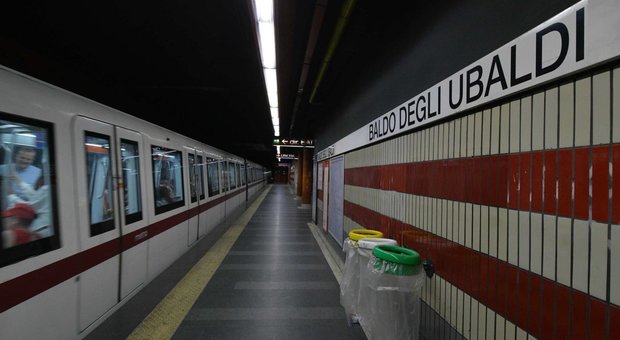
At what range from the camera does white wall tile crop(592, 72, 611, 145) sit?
107 cm

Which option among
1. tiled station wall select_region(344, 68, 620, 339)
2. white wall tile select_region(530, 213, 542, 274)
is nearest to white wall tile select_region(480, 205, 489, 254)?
tiled station wall select_region(344, 68, 620, 339)

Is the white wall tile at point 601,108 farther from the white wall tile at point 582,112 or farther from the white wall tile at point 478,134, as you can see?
the white wall tile at point 478,134

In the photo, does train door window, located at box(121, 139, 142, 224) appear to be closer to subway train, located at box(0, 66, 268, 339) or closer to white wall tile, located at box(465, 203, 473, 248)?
subway train, located at box(0, 66, 268, 339)

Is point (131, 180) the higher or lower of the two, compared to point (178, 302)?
higher

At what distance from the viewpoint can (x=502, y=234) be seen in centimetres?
158

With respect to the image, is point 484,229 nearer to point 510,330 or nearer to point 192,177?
point 510,330

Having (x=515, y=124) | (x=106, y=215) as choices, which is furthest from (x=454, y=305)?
(x=106, y=215)

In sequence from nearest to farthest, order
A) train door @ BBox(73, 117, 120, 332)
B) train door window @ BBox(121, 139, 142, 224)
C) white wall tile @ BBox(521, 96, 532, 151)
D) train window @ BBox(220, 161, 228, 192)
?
white wall tile @ BBox(521, 96, 532, 151) → train door @ BBox(73, 117, 120, 332) → train door window @ BBox(121, 139, 142, 224) → train window @ BBox(220, 161, 228, 192)

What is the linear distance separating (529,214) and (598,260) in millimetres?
331

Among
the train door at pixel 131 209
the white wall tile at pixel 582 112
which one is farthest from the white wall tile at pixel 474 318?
the train door at pixel 131 209

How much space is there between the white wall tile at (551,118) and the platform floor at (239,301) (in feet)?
7.21

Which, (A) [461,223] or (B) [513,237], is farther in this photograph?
(A) [461,223]

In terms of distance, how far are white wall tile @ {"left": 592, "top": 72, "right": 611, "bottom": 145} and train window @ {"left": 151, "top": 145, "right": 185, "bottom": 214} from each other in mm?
4064

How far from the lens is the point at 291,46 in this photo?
3236mm
